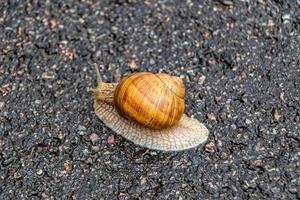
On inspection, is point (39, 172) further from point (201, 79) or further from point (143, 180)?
point (201, 79)

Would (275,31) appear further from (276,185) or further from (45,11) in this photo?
(45,11)

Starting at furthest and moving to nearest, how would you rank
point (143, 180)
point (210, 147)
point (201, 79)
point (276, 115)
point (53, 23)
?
point (53, 23) → point (201, 79) → point (276, 115) → point (210, 147) → point (143, 180)

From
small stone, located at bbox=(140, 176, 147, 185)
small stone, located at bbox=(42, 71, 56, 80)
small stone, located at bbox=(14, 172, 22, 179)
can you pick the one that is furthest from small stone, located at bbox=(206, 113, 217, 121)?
small stone, located at bbox=(14, 172, 22, 179)

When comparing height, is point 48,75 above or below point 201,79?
below

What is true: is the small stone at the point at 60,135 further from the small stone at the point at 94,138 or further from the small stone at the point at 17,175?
the small stone at the point at 17,175

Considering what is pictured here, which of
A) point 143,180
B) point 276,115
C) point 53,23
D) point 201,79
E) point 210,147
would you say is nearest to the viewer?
point 143,180

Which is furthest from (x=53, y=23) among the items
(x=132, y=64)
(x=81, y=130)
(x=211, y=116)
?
(x=211, y=116)

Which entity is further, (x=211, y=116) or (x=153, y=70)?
(x=153, y=70)
